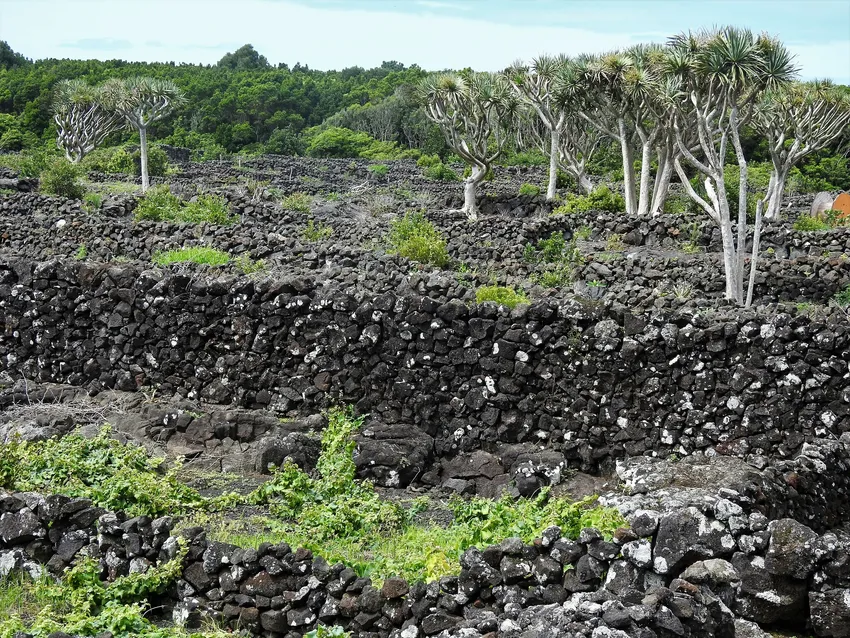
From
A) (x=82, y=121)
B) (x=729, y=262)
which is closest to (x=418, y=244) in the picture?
(x=729, y=262)

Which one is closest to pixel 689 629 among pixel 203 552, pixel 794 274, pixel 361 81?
pixel 203 552

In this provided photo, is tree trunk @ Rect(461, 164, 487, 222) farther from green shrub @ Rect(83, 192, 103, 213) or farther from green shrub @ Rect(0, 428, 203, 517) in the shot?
green shrub @ Rect(0, 428, 203, 517)

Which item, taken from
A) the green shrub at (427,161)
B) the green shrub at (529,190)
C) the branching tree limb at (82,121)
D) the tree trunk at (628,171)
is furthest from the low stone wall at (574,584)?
the branching tree limb at (82,121)

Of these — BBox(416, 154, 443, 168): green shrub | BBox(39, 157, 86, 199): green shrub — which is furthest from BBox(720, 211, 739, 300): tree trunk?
BBox(416, 154, 443, 168): green shrub

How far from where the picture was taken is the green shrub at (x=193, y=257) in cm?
1554

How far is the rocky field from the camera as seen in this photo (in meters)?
6.16

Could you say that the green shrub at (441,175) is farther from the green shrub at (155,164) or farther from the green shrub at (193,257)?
→ the green shrub at (193,257)

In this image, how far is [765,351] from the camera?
9.87 m

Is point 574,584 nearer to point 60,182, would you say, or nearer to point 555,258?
point 555,258

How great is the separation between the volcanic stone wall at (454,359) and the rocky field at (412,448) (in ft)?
0.10

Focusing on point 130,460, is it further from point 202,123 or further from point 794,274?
point 202,123

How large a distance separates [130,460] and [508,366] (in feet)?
14.1

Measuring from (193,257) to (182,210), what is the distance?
699cm

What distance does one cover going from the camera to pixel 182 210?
890 inches
